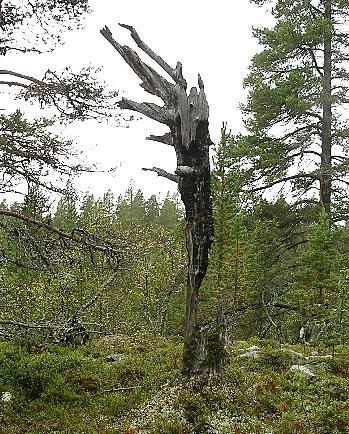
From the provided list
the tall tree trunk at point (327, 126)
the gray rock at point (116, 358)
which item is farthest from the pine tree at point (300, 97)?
the gray rock at point (116, 358)

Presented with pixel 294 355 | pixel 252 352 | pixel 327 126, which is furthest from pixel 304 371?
pixel 327 126

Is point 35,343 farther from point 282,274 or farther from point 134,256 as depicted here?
point 282,274

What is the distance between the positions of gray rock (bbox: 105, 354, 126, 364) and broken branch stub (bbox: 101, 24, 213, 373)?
3591mm

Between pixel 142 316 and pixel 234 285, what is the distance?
322 inches

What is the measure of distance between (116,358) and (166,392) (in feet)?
13.2

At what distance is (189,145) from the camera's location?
32.6ft

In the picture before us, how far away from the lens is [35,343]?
1352 centimetres

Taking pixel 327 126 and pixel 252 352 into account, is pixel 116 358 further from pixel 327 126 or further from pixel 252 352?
pixel 327 126

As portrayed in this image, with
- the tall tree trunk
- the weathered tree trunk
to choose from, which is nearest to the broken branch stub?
the weathered tree trunk

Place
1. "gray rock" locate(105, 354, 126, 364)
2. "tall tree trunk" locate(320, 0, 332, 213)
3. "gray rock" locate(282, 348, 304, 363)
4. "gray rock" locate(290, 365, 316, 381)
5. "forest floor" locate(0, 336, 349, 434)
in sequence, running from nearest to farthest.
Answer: "forest floor" locate(0, 336, 349, 434) < "gray rock" locate(290, 365, 316, 381) < "gray rock" locate(282, 348, 304, 363) < "gray rock" locate(105, 354, 126, 364) < "tall tree trunk" locate(320, 0, 332, 213)

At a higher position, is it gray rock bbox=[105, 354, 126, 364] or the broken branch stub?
the broken branch stub

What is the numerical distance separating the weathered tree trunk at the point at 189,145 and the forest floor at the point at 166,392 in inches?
50.3

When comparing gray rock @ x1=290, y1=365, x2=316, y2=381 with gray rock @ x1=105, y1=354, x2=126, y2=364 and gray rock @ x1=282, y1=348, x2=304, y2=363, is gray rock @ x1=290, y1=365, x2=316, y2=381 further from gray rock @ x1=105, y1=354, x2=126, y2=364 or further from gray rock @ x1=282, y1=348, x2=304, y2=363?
gray rock @ x1=105, y1=354, x2=126, y2=364

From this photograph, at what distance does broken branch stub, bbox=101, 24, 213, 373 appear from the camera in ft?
32.3
